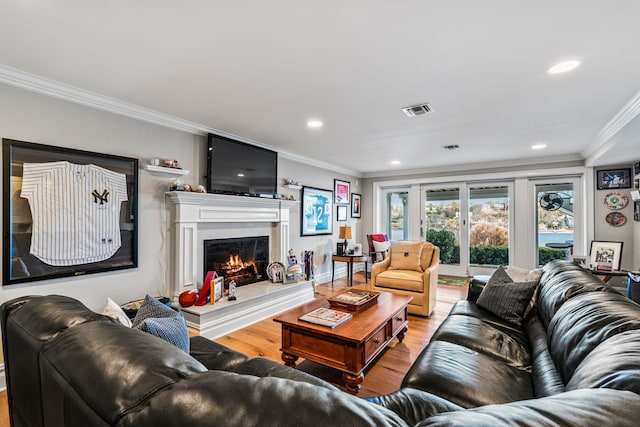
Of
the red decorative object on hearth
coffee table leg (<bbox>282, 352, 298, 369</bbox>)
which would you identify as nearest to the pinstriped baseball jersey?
the red decorative object on hearth

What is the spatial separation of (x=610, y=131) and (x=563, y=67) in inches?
76.2

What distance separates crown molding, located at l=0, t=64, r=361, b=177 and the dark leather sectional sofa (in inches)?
73.3

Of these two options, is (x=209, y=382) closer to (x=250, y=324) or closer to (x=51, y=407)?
Result: (x=51, y=407)

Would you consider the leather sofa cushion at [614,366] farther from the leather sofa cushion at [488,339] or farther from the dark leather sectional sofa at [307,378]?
the leather sofa cushion at [488,339]

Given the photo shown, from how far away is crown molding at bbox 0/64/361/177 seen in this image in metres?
2.18

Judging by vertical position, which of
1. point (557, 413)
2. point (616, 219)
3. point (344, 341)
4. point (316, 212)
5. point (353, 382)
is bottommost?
point (353, 382)

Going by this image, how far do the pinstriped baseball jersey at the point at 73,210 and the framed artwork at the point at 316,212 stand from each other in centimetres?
284

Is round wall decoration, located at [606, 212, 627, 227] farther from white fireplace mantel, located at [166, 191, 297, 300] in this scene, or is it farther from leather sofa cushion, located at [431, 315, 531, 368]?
white fireplace mantel, located at [166, 191, 297, 300]

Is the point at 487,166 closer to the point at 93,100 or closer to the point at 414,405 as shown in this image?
the point at 414,405

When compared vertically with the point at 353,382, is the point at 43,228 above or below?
above

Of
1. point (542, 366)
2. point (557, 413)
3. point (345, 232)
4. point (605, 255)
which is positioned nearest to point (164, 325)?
point (557, 413)

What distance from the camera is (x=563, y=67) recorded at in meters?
2.04

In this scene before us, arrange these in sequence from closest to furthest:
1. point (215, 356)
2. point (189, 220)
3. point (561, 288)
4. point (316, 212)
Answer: point (215, 356)
point (561, 288)
point (189, 220)
point (316, 212)

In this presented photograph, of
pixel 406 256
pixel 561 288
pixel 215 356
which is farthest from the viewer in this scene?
pixel 406 256
